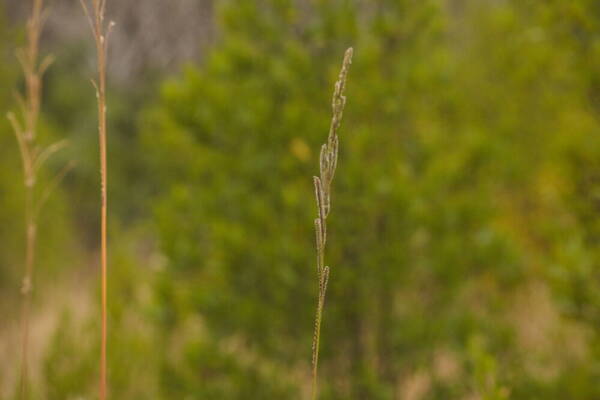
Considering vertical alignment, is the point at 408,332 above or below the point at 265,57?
below

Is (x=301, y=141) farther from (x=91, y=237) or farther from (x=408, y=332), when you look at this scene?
(x=91, y=237)

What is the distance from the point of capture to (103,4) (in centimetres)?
101

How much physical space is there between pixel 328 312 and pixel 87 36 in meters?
10.4

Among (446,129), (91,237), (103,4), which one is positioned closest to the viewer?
(103,4)

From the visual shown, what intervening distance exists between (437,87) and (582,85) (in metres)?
0.71

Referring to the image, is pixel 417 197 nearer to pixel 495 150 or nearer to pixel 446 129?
pixel 495 150

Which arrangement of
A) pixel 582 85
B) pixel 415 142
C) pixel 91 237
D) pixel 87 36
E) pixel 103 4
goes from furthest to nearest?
1. pixel 91 237
2. pixel 87 36
3. pixel 415 142
4. pixel 582 85
5. pixel 103 4

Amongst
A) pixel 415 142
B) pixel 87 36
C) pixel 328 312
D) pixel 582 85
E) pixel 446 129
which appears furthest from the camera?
pixel 87 36

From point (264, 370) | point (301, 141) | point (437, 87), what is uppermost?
point (437, 87)

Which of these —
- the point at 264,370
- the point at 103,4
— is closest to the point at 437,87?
the point at 264,370

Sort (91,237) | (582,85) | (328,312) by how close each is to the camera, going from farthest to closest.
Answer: (91,237) < (328,312) < (582,85)

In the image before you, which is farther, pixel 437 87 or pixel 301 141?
pixel 437 87

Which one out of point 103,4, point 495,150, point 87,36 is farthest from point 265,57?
point 87,36

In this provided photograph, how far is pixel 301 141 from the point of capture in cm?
325
